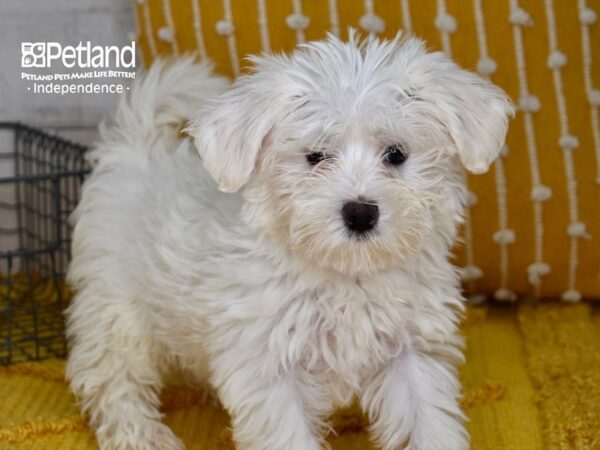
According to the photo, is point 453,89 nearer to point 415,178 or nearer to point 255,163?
point 415,178

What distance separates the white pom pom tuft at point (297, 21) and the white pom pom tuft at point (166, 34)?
307 mm

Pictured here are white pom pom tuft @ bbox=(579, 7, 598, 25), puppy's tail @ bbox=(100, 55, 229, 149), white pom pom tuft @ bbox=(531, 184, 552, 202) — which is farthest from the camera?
white pom pom tuft @ bbox=(531, 184, 552, 202)

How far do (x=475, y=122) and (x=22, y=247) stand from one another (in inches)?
68.0

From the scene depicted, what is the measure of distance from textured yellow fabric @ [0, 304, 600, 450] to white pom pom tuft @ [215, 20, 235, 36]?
2.89 ft

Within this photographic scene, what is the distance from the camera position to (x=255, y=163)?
5.46 feet

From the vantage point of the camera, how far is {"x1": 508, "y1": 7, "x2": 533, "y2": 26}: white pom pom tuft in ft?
7.57

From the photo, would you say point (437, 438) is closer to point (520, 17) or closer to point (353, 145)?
point (353, 145)

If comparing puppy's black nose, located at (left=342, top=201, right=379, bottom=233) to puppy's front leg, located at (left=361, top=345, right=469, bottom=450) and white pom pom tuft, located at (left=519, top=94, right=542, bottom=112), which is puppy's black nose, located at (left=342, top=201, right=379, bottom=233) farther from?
white pom pom tuft, located at (left=519, top=94, right=542, bottom=112)

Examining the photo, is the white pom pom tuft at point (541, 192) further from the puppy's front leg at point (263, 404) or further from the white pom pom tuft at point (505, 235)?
the puppy's front leg at point (263, 404)

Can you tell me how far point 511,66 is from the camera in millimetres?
2350

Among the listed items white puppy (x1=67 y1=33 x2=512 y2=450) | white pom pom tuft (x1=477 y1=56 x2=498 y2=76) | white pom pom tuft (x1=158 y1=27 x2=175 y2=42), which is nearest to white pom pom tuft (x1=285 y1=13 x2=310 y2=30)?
white pom pom tuft (x1=158 y1=27 x2=175 y2=42)

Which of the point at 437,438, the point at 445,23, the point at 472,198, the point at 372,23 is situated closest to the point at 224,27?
the point at 372,23

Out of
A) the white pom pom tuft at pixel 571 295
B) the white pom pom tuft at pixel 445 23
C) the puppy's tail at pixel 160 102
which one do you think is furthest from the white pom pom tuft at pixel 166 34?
the white pom pom tuft at pixel 571 295

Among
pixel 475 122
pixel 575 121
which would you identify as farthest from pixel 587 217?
pixel 475 122
